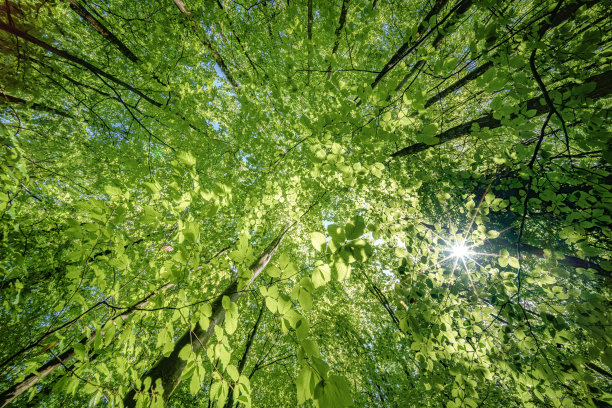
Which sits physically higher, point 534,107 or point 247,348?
point 534,107

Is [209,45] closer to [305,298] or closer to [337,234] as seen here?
[337,234]

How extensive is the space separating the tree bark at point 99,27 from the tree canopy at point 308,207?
7 centimetres

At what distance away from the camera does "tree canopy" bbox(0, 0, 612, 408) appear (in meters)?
1.37

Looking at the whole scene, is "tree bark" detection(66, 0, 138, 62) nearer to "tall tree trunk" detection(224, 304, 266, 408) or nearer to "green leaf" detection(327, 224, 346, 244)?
"green leaf" detection(327, 224, 346, 244)

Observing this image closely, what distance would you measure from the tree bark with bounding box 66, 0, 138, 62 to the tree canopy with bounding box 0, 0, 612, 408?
71 mm

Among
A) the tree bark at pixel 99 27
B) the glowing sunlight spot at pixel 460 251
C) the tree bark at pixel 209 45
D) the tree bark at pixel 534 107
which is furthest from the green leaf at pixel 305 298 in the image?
the tree bark at pixel 99 27

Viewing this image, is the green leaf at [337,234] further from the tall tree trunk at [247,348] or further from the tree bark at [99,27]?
the tree bark at [99,27]

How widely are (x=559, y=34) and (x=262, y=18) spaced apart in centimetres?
557

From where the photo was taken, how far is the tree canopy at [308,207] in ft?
4.50

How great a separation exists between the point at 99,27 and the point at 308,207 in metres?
8.05

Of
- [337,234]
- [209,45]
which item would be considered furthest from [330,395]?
[209,45]

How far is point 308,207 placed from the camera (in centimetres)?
593

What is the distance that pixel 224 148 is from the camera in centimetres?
480

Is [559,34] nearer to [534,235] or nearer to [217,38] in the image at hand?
[534,235]
